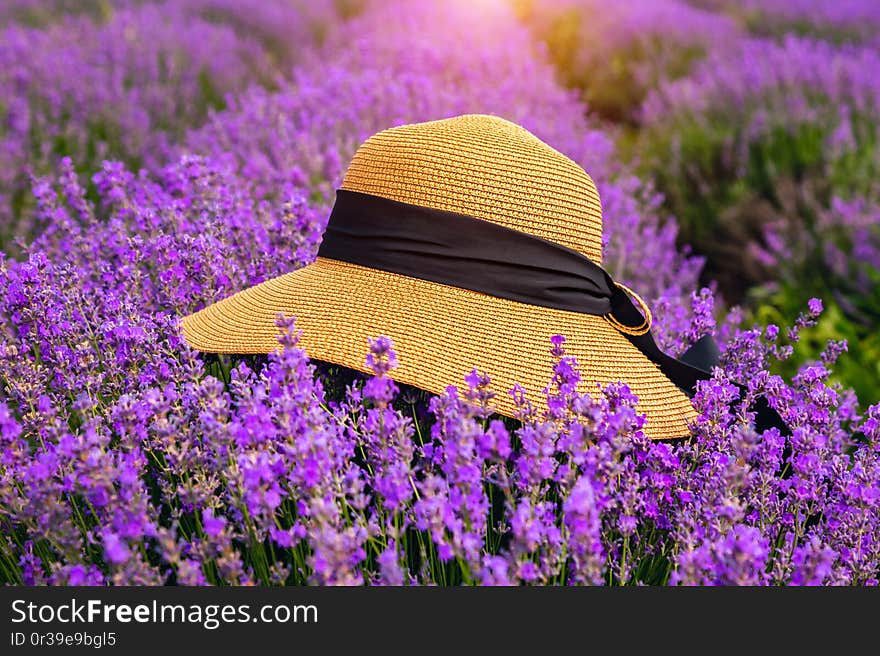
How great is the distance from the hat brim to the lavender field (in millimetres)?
62

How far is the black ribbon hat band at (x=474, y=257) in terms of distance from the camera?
2055 mm

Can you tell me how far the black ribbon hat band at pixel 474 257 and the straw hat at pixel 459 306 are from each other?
3 cm

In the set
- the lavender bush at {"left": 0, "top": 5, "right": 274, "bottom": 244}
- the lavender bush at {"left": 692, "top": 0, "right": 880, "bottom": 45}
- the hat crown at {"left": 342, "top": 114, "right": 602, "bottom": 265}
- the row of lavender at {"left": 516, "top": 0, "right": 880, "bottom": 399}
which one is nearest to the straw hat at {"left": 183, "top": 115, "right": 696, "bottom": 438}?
the hat crown at {"left": 342, "top": 114, "right": 602, "bottom": 265}

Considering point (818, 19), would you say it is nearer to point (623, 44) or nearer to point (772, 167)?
point (623, 44)

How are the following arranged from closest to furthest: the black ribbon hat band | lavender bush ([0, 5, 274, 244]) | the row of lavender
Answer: the black ribbon hat band
the row of lavender
lavender bush ([0, 5, 274, 244])

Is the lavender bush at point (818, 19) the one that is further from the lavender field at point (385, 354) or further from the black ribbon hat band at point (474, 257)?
the black ribbon hat band at point (474, 257)

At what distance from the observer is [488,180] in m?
2.12

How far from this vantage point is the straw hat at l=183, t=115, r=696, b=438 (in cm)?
188

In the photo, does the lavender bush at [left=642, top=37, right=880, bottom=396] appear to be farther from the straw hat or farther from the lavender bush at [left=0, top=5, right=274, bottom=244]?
the lavender bush at [left=0, top=5, right=274, bottom=244]

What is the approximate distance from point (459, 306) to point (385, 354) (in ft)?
1.93

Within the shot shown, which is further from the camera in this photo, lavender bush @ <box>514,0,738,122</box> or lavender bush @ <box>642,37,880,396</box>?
lavender bush @ <box>514,0,738,122</box>

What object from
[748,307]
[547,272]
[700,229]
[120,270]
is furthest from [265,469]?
[700,229]

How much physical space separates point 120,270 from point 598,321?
1.22 m

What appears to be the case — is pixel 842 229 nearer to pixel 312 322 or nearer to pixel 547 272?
pixel 547 272
